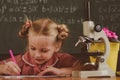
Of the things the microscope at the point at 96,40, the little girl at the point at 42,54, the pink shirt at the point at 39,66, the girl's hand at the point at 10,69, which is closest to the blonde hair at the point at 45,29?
the little girl at the point at 42,54

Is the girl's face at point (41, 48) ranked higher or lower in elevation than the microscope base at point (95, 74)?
higher

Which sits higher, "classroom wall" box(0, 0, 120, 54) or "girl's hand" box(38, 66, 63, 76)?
"classroom wall" box(0, 0, 120, 54)

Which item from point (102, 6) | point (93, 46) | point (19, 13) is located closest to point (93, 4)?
point (102, 6)

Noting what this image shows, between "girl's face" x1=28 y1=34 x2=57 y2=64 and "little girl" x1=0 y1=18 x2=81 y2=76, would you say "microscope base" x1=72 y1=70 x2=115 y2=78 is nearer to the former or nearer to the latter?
"little girl" x1=0 y1=18 x2=81 y2=76

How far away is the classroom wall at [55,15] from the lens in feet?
7.87

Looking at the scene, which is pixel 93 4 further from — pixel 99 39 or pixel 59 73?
pixel 59 73

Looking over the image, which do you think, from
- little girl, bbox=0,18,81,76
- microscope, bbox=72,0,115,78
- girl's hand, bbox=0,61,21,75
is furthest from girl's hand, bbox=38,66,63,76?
microscope, bbox=72,0,115,78

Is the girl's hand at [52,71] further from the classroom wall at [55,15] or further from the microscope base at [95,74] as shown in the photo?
the microscope base at [95,74]

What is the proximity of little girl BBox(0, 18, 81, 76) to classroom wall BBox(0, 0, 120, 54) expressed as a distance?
0.16 feet

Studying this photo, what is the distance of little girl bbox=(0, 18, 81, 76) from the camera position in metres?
2.34

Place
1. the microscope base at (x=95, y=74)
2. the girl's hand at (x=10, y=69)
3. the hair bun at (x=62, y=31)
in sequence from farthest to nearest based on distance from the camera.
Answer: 1. the hair bun at (x=62, y=31)
2. the girl's hand at (x=10, y=69)
3. the microscope base at (x=95, y=74)

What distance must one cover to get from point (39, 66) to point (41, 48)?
15cm

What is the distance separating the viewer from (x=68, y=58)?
94.8 inches

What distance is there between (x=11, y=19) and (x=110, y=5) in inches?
32.7
